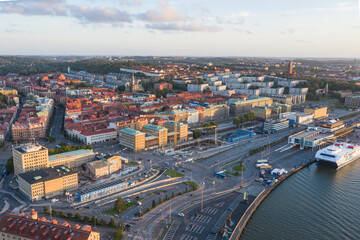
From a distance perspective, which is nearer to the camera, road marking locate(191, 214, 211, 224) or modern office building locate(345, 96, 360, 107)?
road marking locate(191, 214, 211, 224)

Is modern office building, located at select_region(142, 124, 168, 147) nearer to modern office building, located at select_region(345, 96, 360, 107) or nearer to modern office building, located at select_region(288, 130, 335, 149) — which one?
modern office building, located at select_region(288, 130, 335, 149)

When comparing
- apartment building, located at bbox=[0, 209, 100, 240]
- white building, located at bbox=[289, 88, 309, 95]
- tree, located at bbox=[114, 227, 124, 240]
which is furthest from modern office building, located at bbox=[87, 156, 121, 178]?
white building, located at bbox=[289, 88, 309, 95]

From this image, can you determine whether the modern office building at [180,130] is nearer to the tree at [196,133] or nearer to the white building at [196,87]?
the tree at [196,133]

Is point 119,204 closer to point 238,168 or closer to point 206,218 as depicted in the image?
point 206,218

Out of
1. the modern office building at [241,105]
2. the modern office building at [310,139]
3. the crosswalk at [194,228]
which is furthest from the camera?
the modern office building at [241,105]

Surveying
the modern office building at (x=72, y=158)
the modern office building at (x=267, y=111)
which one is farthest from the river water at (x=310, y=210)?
the modern office building at (x=267, y=111)

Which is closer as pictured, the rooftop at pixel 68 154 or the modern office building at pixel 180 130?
the rooftop at pixel 68 154

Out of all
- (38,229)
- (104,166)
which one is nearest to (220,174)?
(104,166)
